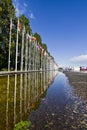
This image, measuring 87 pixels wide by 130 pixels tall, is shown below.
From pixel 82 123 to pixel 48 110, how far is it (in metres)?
2.63

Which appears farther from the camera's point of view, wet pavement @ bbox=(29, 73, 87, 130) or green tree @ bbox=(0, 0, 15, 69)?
green tree @ bbox=(0, 0, 15, 69)

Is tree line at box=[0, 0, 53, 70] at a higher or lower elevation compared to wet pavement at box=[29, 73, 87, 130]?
higher

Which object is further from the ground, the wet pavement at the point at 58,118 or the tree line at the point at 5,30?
the tree line at the point at 5,30

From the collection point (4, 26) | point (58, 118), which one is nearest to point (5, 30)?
point (4, 26)

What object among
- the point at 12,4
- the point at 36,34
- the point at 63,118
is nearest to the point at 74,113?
the point at 63,118

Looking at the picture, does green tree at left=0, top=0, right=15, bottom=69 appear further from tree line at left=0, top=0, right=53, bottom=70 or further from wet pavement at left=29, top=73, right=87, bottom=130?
wet pavement at left=29, top=73, right=87, bottom=130

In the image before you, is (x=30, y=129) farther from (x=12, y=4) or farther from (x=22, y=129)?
(x=12, y=4)

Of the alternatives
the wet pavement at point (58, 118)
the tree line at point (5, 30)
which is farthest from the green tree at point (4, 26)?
the wet pavement at point (58, 118)

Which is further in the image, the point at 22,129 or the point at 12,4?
the point at 12,4

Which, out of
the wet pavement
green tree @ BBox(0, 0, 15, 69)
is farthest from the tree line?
the wet pavement

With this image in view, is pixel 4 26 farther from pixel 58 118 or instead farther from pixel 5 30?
pixel 58 118

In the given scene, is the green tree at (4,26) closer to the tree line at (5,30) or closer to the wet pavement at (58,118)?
the tree line at (5,30)

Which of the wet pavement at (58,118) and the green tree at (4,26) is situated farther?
the green tree at (4,26)

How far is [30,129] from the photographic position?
8.02 m
